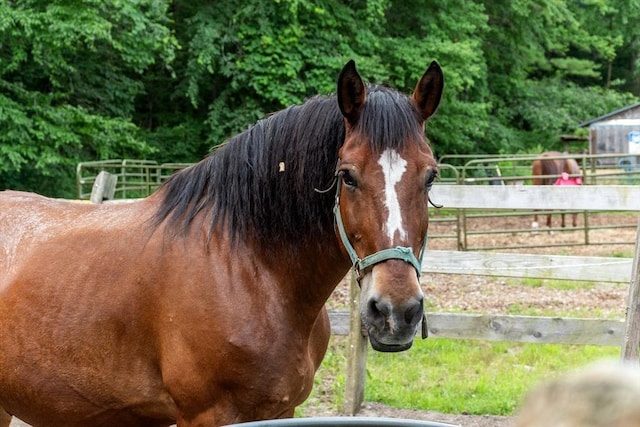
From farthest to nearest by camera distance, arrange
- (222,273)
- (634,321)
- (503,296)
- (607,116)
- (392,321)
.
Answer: (607,116)
(503,296)
(634,321)
(222,273)
(392,321)

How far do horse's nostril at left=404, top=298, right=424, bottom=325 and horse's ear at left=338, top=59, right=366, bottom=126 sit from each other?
0.68 metres

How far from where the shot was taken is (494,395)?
491 cm

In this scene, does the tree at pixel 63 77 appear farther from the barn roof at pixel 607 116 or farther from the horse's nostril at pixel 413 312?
the barn roof at pixel 607 116

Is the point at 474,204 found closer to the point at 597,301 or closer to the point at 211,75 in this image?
the point at 597,301

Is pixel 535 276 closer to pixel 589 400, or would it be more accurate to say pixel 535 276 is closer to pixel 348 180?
pixel 348 180

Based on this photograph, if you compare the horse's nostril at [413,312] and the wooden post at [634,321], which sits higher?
the horse's nostril at [413,312]

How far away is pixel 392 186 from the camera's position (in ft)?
7.40

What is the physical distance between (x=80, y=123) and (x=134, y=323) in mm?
12753

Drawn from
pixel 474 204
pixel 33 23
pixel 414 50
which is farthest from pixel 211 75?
pixel 474 204

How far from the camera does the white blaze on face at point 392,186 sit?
2.23 meters

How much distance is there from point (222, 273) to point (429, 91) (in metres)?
1.00

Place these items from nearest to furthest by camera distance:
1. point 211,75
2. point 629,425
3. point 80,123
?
point 629,425, point 80,123, point 211,75

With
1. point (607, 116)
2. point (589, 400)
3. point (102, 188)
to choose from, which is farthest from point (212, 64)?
point (589, 400)

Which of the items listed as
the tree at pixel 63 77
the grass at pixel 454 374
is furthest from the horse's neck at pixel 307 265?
the tree at pixel 63 77
